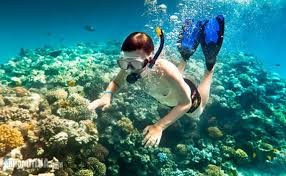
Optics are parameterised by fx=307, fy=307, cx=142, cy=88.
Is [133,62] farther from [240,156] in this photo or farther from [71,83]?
[240,156]

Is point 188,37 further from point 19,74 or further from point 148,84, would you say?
point 19,74

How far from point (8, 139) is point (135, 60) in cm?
266

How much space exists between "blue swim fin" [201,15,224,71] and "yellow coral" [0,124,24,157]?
369 cm

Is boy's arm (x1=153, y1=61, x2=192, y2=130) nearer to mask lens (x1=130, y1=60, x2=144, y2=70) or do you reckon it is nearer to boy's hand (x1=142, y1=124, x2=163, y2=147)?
boy's hand (x1=142, y1=124, x2=163, y2=147)

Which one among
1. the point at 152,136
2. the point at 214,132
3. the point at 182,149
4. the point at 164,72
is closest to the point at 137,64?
the point at 164,72

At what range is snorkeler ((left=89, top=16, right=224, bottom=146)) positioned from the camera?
3.91 meters

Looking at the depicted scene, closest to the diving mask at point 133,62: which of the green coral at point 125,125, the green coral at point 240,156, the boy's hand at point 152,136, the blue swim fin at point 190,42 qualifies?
the boy's hand at point 152,136

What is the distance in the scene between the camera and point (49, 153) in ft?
17.6

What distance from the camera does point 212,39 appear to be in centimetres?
586

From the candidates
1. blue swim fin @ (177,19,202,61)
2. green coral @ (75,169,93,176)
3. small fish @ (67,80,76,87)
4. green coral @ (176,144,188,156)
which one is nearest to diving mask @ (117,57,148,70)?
blue swim fin @ (177,19,202,61)

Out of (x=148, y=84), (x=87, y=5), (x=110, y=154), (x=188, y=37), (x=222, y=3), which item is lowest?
(x=110, y=154)

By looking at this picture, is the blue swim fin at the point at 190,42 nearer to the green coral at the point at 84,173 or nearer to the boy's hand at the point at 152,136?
the boy's hand at the point at 152,136

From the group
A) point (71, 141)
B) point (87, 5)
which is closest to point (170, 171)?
point (71, 141)

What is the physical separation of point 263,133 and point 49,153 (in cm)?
826
